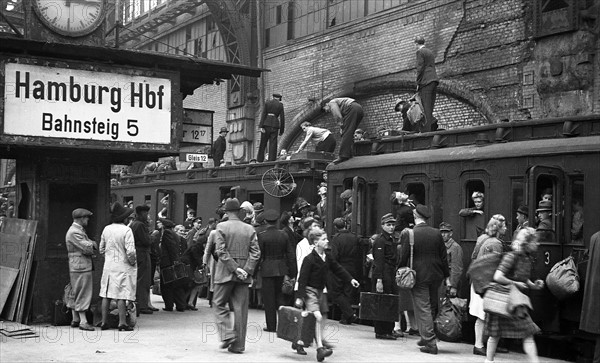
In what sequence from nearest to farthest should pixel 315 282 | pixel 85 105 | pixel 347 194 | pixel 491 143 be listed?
pixel 315 282
pixel 85 105
pixel 491 143
pixel 347 194

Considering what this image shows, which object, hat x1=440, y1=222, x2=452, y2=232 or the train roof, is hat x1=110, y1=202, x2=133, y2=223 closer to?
the train roof

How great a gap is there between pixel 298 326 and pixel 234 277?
3.36ft

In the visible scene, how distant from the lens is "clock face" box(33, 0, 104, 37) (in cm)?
1169

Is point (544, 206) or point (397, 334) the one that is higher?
point (544, 206)

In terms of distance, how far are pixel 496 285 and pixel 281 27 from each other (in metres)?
22.3

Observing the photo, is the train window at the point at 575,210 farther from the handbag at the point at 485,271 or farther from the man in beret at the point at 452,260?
the handbag at the point at 485,271

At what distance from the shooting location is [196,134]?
1341 cm

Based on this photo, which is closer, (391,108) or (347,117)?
(347,117)

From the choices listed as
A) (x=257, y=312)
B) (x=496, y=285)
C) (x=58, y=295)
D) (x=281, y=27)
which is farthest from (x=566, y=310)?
(x=281, y=27)

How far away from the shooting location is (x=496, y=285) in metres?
8.84

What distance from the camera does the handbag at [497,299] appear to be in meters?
8.77

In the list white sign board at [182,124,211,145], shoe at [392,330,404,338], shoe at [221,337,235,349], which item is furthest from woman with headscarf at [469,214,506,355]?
white sign board at [182,124,211,145]

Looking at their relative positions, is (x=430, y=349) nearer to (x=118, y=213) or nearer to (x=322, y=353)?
(x=322, y=353)

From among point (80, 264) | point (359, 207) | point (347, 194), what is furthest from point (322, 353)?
point (347, 194)
